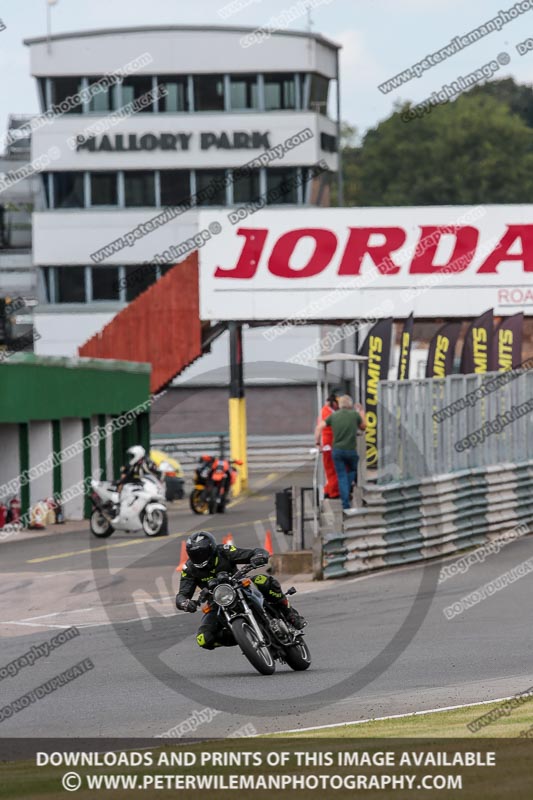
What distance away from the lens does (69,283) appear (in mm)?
65125

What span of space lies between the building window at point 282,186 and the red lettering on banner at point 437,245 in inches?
986

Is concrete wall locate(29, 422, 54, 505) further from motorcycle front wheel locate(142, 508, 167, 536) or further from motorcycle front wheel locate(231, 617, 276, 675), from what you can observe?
motorcycle front wheel locate(231, 617, 276, 675)

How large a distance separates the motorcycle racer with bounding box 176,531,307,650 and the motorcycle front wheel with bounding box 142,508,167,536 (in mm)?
14979

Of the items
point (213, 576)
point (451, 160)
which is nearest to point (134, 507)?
point (213, 576)

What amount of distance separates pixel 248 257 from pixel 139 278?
25.7 metres

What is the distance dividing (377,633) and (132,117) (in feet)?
168

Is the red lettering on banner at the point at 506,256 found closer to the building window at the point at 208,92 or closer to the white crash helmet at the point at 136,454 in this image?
the white crash helmet at the point at 136,454

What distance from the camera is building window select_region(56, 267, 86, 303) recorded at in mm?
65062

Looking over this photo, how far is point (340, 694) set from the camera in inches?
472

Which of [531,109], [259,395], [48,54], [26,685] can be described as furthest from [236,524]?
[531,109]

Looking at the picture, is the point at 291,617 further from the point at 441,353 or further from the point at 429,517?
the point at 441,353

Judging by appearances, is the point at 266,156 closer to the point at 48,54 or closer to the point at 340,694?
the point at 48,54

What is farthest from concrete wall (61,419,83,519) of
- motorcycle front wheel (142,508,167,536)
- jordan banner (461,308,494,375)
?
jordan banner (461,308,494,375)

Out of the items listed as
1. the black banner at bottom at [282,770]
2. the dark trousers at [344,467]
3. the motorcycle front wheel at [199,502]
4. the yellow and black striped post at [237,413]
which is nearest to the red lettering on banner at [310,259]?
the yellow and black striped post at [237,413]
